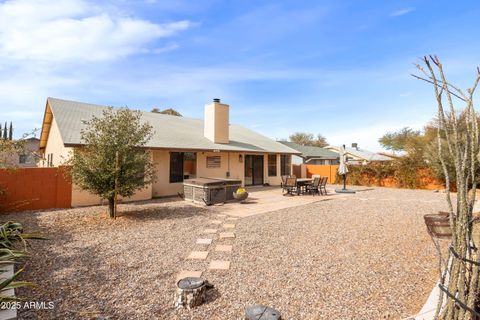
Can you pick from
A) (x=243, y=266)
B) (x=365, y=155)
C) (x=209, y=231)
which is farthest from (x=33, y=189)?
(x=365, y=155)

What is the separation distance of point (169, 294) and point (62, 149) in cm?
1181

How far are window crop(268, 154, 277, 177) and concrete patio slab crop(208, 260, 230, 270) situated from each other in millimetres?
13765

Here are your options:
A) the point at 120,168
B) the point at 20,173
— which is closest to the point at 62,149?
the point at 20,173

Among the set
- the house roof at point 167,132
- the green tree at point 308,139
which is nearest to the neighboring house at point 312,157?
the house roof at point 167,132

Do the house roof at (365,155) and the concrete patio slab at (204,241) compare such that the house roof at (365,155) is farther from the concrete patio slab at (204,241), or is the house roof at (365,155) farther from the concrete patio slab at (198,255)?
the concrete patio slab at (198,255)

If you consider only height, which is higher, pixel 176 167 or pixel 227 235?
pixel 176 167

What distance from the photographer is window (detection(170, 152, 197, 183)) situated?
514 inches

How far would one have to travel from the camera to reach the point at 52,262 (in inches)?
183

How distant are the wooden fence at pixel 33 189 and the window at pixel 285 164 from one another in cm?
1359

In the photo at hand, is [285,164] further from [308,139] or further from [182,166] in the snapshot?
[308,139]

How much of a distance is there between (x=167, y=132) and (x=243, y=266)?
1154 centimetres

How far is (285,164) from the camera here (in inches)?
765

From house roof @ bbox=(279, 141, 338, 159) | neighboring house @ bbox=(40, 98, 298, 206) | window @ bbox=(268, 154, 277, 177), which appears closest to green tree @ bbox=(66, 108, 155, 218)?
neighboring house @ bbox=(40, 98, 298, 206)

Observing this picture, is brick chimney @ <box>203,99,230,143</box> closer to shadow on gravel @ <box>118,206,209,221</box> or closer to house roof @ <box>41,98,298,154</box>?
house roof @ <box>41,98,298,154</box>
